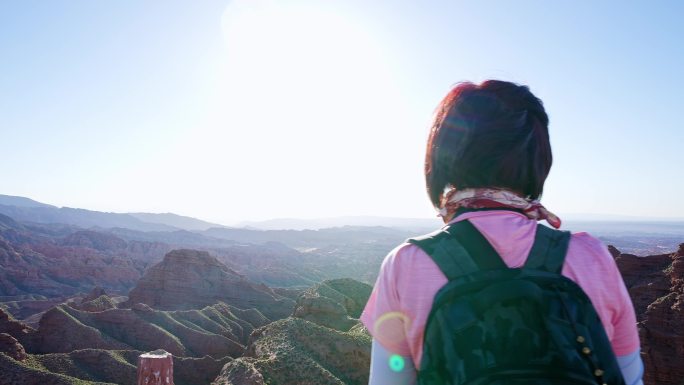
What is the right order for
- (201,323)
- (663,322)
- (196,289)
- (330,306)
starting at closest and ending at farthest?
(663,322) → (330,306) → (201,323) → (196,289)

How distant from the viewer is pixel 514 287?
154cm

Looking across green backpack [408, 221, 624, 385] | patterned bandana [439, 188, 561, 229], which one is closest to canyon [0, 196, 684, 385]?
patterned bandana [439, 188, 561, 229]

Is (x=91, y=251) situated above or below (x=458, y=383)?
below

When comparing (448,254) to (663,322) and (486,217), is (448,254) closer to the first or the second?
(486,217)

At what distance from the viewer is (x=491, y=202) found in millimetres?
1818

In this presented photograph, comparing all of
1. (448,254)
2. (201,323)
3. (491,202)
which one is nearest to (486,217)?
(491,202)

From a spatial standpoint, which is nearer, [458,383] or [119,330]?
[458,383]

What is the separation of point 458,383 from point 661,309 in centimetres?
2104

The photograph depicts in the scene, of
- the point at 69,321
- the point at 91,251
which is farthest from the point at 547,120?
the point at 91,251

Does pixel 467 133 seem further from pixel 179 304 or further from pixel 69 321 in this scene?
pixel 179 304

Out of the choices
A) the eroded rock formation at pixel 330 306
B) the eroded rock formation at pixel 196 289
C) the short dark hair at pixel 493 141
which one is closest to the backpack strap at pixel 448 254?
the short dark hair at pixel 493 141

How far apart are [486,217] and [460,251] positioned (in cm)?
19

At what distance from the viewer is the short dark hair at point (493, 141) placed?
1858 mm

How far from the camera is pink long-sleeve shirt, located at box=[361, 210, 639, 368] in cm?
165
